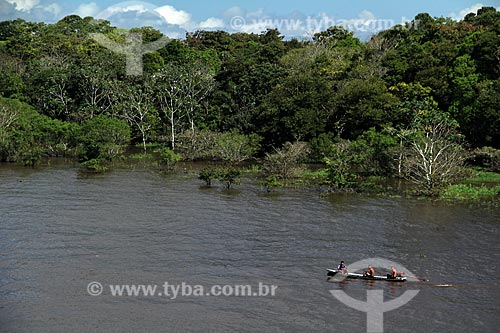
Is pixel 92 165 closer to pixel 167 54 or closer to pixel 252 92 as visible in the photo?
pixel 252 92

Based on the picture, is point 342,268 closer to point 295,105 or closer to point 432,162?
point 432,162

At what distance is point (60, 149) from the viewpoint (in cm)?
5281

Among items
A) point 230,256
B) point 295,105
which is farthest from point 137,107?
point 230,256

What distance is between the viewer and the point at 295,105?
4994cm

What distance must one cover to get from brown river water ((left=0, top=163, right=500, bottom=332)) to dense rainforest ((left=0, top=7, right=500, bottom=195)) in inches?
231

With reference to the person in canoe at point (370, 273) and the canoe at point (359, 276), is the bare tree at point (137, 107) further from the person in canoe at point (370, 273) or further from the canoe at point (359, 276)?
the person in canoe at point (370, 273)

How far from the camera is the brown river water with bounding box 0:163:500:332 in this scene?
18.8 m

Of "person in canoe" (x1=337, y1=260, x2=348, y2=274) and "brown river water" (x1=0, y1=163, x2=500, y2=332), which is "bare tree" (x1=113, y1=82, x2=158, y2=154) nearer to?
"brown river water" (x1=0, y1=163, x2=500, y2=332)

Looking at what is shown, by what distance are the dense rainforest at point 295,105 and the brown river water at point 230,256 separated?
5875 millimetres

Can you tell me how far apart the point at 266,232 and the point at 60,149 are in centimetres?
3072

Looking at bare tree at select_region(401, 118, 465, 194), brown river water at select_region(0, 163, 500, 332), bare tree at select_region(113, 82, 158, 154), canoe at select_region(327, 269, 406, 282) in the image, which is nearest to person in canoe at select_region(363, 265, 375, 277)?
canoe at select_region(327, 269, 406, 282)

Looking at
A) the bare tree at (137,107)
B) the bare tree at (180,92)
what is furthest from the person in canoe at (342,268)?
the bare tree at (137,107)

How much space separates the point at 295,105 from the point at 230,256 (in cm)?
2726

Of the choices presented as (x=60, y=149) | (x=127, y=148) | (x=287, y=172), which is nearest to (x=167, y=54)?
(x=127, y=148)
